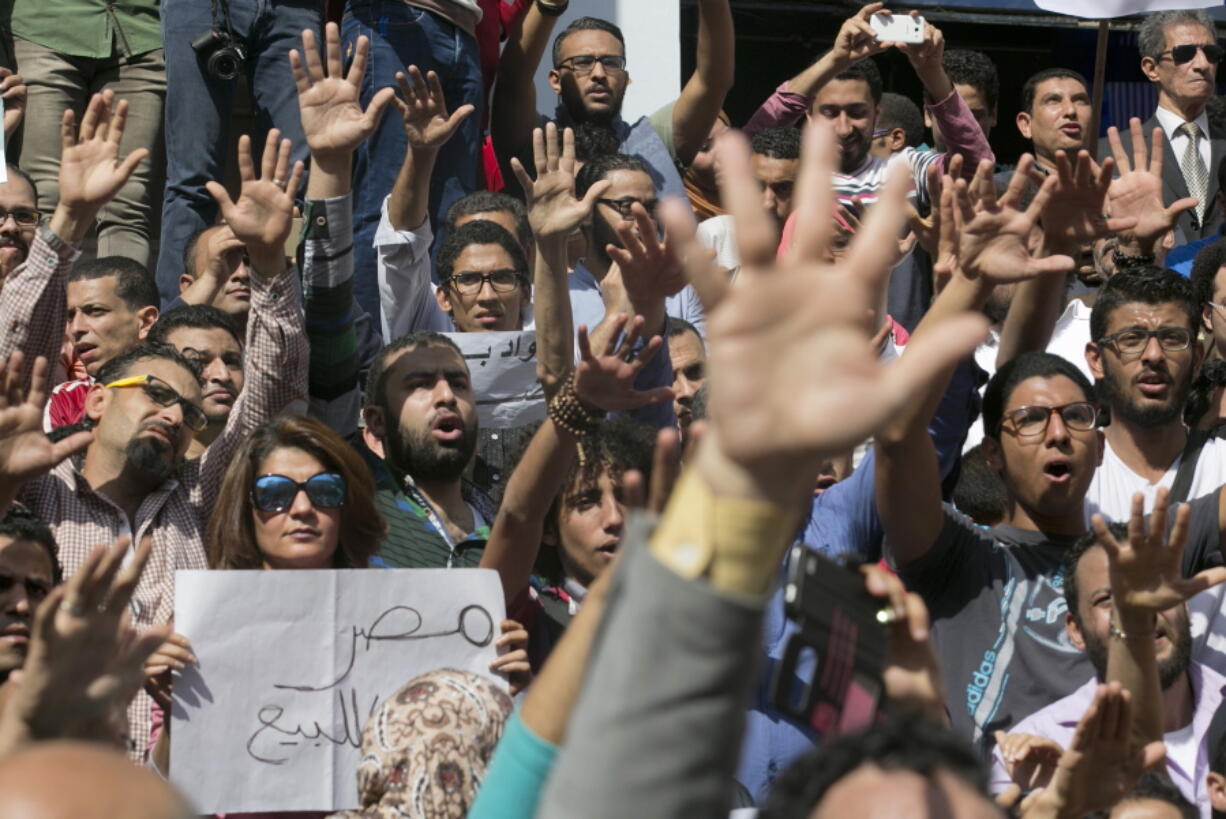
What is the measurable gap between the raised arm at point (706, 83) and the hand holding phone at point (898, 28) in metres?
0.58

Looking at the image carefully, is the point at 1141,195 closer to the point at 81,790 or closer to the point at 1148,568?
the point at 1148,568

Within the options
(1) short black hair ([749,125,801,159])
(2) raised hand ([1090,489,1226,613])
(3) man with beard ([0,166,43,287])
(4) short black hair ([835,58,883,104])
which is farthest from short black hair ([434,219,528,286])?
(2) raised hand ([1090,489,1226,613])

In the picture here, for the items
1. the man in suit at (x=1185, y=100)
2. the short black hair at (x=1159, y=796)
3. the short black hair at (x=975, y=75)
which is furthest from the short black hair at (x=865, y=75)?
the short black hair at (x=1159, y=796)

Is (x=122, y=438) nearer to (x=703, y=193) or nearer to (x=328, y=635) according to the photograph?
(x=328, y=635)

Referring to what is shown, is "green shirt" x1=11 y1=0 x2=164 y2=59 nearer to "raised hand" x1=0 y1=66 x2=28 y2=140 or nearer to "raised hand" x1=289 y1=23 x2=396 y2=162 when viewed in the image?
"raised hand" x1=0 y1=66 x2=28 y2=140

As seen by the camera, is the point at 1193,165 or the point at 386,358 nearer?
the point at 386,358

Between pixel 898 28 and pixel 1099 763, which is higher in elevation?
pixel 898 28

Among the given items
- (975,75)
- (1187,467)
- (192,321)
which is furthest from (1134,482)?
(975,75)

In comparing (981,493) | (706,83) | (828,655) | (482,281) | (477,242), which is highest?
(706,83)

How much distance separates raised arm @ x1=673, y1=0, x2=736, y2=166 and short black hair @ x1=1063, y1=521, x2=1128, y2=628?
11.6 feet

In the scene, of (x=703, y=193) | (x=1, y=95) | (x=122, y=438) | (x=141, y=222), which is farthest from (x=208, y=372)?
(x=703, y=193)

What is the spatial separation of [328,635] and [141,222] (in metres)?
3.80

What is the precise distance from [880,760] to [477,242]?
4109 mm

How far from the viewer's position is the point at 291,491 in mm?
4254
